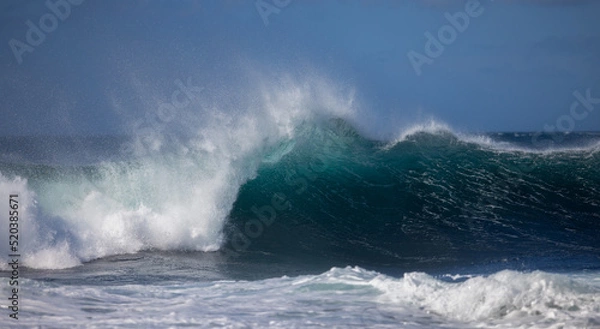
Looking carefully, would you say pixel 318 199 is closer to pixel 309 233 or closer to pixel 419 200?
pixel 309 233

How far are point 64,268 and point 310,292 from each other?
16.8ft

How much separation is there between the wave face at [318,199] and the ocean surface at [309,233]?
49 mm

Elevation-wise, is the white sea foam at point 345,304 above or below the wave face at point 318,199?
below

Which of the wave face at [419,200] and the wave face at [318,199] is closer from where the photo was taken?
the wave face at [318,199]

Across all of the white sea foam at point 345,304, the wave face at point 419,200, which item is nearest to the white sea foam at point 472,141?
the wave face at point 419,200

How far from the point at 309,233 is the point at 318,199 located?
1.81 meters

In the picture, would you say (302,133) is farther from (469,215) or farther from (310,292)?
(310,292)

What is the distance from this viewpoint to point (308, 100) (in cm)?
1822

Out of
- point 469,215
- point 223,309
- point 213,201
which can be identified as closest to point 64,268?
point 213,201

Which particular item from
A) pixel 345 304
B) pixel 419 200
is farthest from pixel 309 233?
pixel 345 304

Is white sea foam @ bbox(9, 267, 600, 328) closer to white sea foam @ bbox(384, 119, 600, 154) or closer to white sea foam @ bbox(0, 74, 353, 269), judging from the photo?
white sea foam @ bbox(0, 74, 353, 269)

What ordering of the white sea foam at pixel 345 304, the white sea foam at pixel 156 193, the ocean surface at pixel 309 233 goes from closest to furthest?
the white sea foam at pixel 345 304 → the ocean surface at pixel 309 233 → the white sea foam at pixel 156 193

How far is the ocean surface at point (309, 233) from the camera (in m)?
7.33

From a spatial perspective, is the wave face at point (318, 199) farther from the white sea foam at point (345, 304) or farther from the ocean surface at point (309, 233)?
the white sea foam at point (345, 304)
